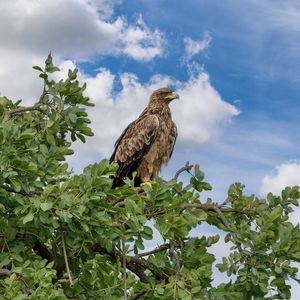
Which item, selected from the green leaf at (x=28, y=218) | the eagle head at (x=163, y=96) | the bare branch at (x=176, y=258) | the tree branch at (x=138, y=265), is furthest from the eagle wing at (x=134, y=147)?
the green leaf at (x=28, y=218)

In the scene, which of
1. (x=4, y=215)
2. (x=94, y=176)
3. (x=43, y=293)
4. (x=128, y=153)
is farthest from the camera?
(x=128, y=153)

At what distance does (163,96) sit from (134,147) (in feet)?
5.35

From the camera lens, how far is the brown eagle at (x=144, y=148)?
10.7 m

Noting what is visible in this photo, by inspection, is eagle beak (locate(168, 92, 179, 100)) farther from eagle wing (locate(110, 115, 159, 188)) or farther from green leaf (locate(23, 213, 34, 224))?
green leaf (locate(23, 213, 34, 224))

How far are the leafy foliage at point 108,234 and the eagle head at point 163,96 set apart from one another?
4888 millimetres

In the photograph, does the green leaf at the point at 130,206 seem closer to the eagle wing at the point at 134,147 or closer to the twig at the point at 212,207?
the twig at the point at 212,207

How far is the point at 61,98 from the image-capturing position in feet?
24.4

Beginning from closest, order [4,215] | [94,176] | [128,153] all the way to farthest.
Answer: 1. [94,176]
2. [4,215]
3. [128,153]

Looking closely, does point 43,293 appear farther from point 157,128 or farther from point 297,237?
point 157,128

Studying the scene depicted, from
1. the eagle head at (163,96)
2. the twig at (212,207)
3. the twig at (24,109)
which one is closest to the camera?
the twig at (212,207)

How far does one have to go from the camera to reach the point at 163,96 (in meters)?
12.1

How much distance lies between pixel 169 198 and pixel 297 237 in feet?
4.36

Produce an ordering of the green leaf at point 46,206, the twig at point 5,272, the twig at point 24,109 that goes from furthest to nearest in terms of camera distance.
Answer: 1. the twig at point 24,109
2. the twig at point 5,272
3. the green leaf at point 46,206

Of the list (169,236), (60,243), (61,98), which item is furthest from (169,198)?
(61,98)
